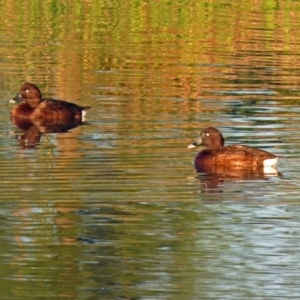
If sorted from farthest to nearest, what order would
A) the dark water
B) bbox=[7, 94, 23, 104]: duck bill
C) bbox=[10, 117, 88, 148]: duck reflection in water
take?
1. bbox=[7, 94, 23, 104]: duck bill
2. bbox=[10, 117, 88, 148]: duck reflection in water
3. the dark water

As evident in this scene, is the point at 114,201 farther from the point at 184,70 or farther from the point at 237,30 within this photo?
the point at 237,30

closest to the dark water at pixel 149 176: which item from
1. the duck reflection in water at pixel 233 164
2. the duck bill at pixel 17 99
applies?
the duck reflection in water at pixel 233 164

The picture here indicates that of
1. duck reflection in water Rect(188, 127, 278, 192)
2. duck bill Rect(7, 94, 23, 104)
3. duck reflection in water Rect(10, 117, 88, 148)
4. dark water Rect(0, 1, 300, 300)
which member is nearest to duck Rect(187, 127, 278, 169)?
duck reflection in water Rect(188, 127, 278, 192)

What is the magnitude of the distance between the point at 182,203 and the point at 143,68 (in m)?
10.2

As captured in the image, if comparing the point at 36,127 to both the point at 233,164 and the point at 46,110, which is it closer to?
the point at 46,110

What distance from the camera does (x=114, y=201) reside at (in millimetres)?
13070

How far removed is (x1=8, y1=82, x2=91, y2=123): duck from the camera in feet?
60.5

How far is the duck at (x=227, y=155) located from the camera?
14.5 metres

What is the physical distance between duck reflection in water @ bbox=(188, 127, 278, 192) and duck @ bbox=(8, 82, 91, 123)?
3589 millimetres

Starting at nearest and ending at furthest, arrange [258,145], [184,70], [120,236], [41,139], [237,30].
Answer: [120,236] → [258,145] → [41,139] → [184,70] → [237,30]

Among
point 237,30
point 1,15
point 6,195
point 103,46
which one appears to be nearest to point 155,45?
point 103,46

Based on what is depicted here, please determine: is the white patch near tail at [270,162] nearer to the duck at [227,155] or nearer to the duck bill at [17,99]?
the duck at [227,155]

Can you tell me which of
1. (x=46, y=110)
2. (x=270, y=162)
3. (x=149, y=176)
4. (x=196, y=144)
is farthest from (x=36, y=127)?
(x=270, y=162)

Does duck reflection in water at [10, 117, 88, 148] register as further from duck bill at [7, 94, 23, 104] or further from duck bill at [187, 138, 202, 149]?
duck bill at [187, 138, 202, 149]
